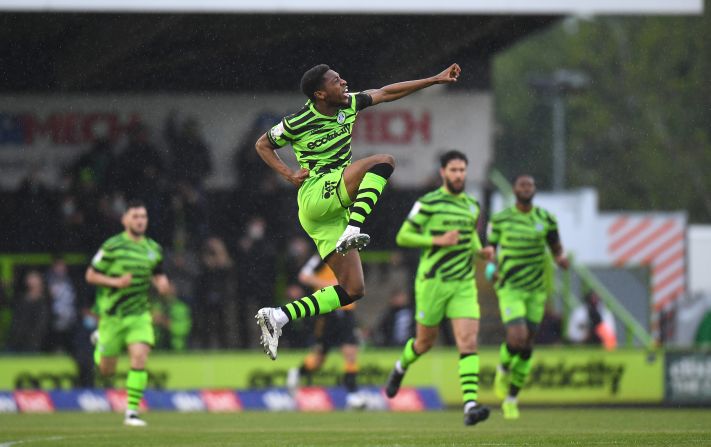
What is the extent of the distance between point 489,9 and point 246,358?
6549 mm

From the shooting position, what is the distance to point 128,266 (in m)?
16.6

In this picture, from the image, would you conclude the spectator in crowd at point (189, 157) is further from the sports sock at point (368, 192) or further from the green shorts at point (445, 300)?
the sports sock at point (368, 192)

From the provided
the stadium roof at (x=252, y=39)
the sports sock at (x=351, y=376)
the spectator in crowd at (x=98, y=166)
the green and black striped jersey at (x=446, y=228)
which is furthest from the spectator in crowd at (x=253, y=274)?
the green and black striped jersey at (x=446, y=228)

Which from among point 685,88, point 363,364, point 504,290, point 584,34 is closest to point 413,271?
point 363,364

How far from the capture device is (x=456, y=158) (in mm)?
15477

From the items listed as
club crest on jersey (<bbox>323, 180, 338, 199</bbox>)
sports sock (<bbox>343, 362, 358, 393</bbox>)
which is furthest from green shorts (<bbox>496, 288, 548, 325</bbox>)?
club crest on jersey (<bbox>323, 180, 338, 199</bbox>)

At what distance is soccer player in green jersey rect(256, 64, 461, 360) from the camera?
12.2m

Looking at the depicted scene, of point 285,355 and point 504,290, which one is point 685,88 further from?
point 504,290

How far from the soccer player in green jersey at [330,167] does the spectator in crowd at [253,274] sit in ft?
37.4

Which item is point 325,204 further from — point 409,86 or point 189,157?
point 189,157

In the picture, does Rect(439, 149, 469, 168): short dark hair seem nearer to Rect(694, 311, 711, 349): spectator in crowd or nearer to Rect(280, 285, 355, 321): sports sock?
Rect(280, 285, 355, 321): sports sock

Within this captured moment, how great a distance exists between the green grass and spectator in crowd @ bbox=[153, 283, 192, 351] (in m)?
4.69

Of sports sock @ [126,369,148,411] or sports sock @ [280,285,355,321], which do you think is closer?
sports sock @ [280,285,355,321]

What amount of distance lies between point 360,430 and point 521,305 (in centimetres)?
308
